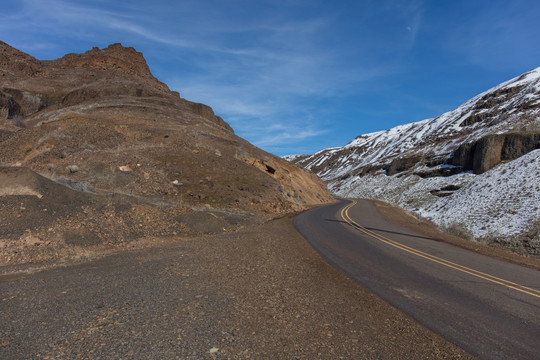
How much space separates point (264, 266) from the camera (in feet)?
27.9

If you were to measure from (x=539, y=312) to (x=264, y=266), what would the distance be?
613cm

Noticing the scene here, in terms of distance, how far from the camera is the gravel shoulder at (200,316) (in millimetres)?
4082

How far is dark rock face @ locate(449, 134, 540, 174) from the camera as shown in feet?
124

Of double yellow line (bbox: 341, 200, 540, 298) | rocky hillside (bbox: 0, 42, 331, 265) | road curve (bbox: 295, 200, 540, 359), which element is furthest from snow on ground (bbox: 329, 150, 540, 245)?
rocky hillside (bbox: 0, 42, 331, 265)

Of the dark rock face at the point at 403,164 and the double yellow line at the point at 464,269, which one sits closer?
the double yellow line at the point at 464,269

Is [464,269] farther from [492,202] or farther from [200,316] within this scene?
[492,202]

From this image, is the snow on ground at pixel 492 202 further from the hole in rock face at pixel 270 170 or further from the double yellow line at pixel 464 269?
the hole in rock face at pixel 270 170

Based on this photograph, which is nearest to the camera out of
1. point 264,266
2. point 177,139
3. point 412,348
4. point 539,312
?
point 412,348

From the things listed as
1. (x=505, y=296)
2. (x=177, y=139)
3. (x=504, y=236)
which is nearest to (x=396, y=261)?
(x=505, y=296)

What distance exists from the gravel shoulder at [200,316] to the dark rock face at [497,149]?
43.7m

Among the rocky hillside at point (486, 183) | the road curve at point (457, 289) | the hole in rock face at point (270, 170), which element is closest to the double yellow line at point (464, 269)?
the road curve at point (457, 289)

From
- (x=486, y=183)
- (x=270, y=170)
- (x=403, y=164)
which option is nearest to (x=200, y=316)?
(x=270, y=170)

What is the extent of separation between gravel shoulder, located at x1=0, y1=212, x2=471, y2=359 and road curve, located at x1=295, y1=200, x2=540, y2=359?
0.56 metres

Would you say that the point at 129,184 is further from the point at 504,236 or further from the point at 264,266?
the point at 504,236
